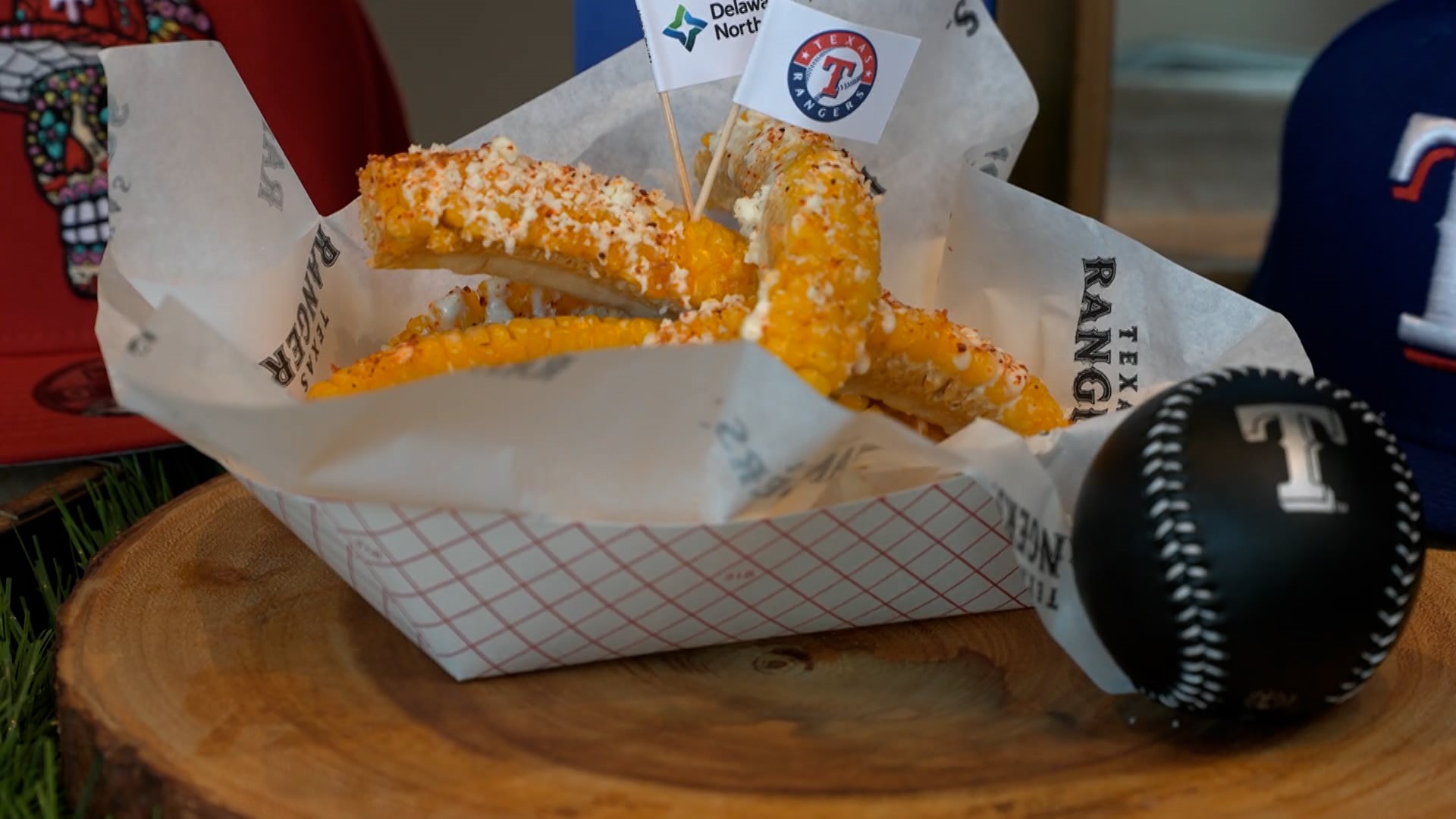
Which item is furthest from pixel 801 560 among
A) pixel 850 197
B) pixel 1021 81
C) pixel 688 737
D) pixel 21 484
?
pixel 21 484

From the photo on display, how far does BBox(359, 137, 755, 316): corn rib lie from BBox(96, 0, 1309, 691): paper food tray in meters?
0.11

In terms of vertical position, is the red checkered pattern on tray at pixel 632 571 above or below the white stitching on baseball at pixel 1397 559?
below

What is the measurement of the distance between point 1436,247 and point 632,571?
846mm

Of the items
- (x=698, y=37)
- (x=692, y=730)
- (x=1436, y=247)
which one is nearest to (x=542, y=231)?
(x=698, y=37)

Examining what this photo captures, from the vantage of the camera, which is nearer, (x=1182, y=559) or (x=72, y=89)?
(x=1182, y=559)

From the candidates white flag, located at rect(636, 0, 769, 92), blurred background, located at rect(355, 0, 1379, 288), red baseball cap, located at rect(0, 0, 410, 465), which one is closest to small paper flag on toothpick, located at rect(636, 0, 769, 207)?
white flag, located at rect(636, 0, 769, 92)

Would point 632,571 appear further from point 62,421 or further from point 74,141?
point 74,141

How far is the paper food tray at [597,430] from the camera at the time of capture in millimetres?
583

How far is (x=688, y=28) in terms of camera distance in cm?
86

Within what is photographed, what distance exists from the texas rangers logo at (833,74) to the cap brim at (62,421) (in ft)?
1.99

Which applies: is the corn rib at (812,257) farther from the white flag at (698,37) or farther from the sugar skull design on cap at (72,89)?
the sugar skull design on cap at (72,89)

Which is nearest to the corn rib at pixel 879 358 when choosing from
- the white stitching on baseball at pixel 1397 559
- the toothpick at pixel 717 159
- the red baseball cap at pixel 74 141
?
the toothpick at pixel 717 159

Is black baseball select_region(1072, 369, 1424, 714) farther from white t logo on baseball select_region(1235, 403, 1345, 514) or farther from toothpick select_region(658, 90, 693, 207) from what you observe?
toothpick select_region(658, 90, 693, 207)

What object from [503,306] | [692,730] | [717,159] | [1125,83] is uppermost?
[717,159]
